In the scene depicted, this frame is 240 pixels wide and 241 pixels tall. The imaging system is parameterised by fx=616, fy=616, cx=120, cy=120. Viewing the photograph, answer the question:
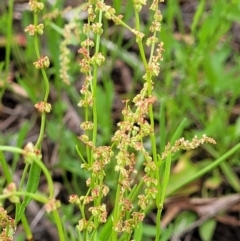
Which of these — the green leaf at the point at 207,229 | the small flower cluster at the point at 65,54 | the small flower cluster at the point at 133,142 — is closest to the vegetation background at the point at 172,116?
the green leaf at the point at 207,229

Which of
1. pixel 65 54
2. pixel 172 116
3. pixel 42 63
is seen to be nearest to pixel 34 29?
pixel 42 63

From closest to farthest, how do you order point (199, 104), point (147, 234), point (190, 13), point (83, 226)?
1. point (83, 226)
2. point (147, 234)
3. point (199, 104)
4. point (190, 13)

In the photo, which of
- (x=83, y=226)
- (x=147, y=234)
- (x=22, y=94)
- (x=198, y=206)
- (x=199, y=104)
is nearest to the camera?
(x=83, y=226)

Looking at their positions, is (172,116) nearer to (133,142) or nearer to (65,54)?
(65,54)

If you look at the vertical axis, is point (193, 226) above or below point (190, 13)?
below

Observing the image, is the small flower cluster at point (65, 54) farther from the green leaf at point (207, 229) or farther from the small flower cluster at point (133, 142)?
the green leaf at point (207, 229)

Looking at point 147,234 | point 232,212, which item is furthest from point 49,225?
point 232,212

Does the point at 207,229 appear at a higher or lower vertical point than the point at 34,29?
lower

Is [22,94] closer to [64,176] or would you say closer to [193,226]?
[64,176]

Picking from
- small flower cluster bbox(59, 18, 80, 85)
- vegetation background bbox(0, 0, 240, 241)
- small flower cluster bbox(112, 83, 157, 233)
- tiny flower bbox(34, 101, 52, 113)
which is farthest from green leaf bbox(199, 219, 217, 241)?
tiny flower bbox(34, 101, 52, 113)
